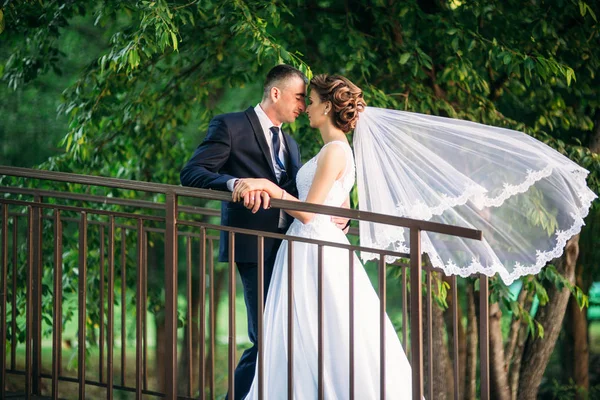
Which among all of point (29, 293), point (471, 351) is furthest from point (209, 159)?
point (471, 351)

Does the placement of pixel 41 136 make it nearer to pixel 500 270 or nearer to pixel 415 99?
pixel 415 99

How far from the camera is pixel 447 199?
11.1 feet

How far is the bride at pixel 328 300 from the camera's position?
3363 mm

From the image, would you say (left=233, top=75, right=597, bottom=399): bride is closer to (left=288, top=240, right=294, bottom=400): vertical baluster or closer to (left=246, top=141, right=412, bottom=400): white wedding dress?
(left=246, top=141, right=412, bottom=400): white wedding dress

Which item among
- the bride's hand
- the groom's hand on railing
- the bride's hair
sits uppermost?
the bride's hair

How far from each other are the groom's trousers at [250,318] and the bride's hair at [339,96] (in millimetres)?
Answer: 635

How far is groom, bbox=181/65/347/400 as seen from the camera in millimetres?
3666

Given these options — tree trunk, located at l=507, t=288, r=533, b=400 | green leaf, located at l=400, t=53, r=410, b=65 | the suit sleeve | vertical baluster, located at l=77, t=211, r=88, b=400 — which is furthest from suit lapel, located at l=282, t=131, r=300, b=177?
tree trunk, located at l=507, t=288, r=533, b=400

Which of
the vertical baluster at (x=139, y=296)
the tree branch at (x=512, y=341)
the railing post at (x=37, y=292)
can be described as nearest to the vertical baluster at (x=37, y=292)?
the railing post at (x=37, y=292)

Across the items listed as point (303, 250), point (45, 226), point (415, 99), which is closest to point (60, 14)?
point (45, 226)

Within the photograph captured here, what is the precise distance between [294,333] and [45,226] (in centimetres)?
328

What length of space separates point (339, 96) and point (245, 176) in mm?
539

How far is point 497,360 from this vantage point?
664 centimetres

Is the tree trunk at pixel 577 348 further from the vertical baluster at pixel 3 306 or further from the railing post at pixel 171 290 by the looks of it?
the vertical baluster at pixel 3 306
